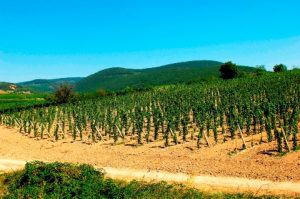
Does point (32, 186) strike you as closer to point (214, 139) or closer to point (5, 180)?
point (5, 180)

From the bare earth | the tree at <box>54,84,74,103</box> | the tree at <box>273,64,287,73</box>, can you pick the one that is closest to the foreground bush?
the bare earth

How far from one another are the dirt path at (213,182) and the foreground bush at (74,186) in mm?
820

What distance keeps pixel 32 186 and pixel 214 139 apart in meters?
12.9

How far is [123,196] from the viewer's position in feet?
60.7

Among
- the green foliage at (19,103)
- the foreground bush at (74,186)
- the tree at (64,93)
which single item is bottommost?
the foreground bush at (74,186)

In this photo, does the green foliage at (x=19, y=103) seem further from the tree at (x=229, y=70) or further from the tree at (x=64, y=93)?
the tree at (x=229, y=70)

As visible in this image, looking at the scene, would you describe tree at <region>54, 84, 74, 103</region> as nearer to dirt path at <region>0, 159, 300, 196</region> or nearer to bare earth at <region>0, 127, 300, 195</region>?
bare earth at <region>0, 127, 300, 195</region>

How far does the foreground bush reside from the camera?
731 inches

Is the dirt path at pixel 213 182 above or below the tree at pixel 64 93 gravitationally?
below

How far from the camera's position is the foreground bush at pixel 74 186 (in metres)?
18.6

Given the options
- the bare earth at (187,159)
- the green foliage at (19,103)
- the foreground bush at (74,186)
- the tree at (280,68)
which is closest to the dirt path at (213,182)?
the bare earth at (187,159)

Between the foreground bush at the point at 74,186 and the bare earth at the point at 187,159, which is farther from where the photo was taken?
the bare earth at the point at 187,159

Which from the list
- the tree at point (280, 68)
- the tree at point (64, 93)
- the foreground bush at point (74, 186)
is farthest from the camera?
the tree at point (280, 68)

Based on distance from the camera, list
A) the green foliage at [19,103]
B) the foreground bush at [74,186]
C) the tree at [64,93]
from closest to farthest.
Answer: the foreground bush at [74,186], the tree at [64,93], the green foliage at [19,103]
